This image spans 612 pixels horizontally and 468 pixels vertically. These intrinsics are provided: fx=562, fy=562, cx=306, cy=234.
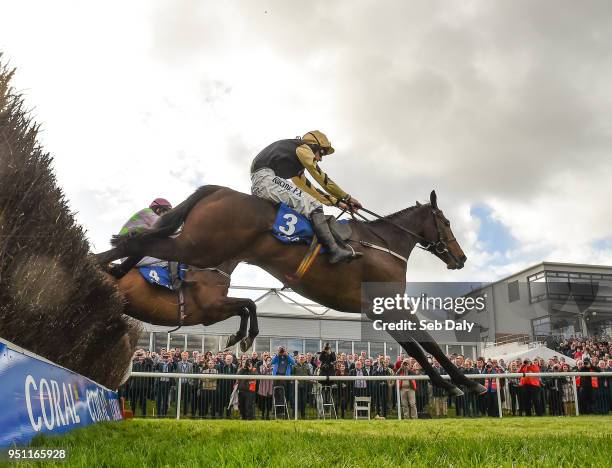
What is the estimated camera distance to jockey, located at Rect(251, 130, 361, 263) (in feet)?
21.1

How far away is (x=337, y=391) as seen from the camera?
49.6ft

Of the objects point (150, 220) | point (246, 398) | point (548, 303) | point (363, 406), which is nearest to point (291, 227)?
point (150, 220)

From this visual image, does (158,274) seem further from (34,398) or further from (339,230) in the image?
(34,398)

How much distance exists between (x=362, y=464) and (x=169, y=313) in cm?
566

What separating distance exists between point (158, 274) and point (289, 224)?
2662mm

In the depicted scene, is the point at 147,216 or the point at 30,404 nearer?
the point at 30,404

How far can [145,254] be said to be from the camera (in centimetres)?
616

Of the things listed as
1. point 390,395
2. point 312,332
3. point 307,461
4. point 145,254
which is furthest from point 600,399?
point 307,461

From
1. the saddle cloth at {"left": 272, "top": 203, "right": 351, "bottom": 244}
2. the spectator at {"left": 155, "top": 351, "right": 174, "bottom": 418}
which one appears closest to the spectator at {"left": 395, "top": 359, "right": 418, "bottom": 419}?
the spectator at {"left": 155, "top": 351, "right": 174, "bottom": 418}

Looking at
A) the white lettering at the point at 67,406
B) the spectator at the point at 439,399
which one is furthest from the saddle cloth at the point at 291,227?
the spectator at the point at 439,399

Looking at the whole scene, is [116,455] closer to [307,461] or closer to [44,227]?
[307,461]

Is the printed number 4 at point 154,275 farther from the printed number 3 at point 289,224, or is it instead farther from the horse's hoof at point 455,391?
the horse's hoof at point 455,391

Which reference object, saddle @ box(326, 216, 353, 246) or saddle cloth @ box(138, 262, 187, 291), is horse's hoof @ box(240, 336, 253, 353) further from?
saddle @ box(326, 216, 353, 246)

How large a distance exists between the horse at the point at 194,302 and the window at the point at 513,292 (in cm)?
2884
